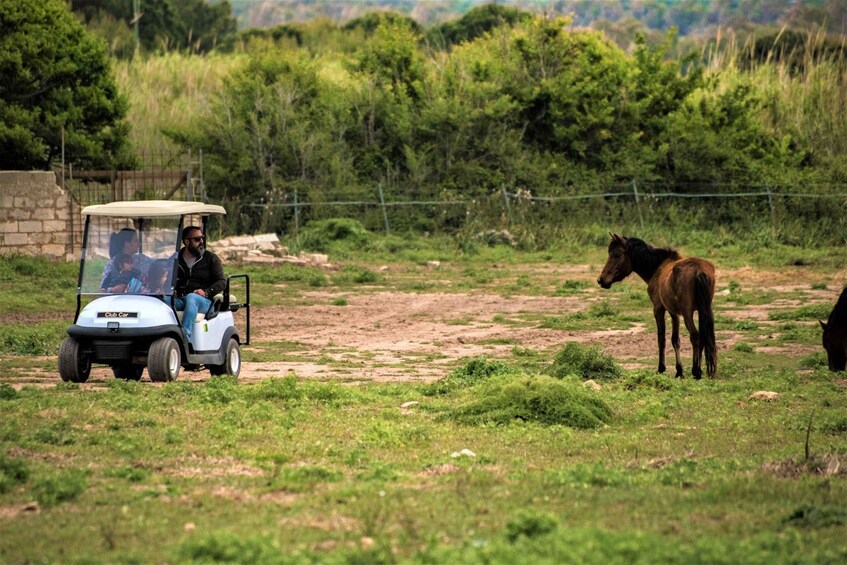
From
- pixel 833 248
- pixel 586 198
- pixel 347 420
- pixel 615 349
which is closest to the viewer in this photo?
pixel 347 420

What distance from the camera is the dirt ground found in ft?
55.4

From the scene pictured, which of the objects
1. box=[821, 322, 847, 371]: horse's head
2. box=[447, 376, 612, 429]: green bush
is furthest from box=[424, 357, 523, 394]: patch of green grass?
box=[821, 322, 847, 371]: horse's head

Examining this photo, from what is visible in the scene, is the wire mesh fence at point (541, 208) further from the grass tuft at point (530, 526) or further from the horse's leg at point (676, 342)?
the grass tuft at point (530, 526)

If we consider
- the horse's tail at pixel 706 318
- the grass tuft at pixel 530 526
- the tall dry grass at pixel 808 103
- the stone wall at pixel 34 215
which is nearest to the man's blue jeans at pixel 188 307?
the horse's tail at pixel 706 318

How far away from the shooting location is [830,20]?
81812 millimetres

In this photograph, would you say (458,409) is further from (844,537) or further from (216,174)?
(216,174)

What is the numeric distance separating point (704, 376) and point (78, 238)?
17.3 metres

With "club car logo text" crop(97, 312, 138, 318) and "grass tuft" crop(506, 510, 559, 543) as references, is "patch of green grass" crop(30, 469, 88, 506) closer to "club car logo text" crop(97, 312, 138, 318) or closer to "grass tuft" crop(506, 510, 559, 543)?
"grass tuft" crop(506, 510, 559, 543)

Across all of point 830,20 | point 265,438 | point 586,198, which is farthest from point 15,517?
point 830,20

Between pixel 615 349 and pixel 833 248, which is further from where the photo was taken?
pixel 833 248

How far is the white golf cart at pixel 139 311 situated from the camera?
1397cm

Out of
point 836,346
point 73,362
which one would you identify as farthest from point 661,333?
point 73,362

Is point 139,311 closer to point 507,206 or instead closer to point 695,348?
point 695,348

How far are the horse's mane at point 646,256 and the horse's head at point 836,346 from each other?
2.20m
